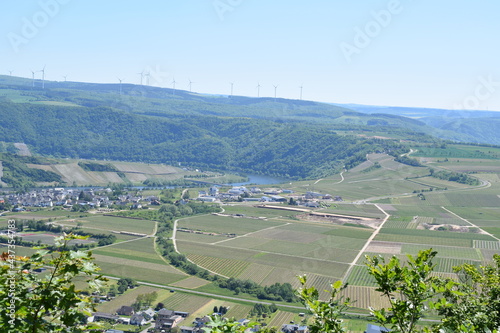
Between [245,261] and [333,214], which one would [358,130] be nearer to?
[333,214]

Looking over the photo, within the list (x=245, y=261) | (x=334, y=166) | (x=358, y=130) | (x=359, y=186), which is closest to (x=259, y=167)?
(x=334, y=166)

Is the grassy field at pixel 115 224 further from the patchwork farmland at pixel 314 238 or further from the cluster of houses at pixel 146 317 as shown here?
the cluster of houses at pixel 146 317

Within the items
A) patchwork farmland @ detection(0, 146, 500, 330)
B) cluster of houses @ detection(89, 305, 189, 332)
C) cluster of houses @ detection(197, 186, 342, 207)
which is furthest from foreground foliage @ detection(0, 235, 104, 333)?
cluster of houses @ detection(197, 186, 342, 207)

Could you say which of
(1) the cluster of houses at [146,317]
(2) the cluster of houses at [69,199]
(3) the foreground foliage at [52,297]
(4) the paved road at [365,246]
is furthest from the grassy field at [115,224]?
(3) the foreground foliage at [52,297]

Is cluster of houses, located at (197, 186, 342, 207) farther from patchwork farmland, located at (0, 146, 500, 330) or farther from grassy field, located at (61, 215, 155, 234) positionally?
grassy field, located at (61, 215, 155, 234)

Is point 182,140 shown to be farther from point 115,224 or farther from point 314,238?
point 314,238
